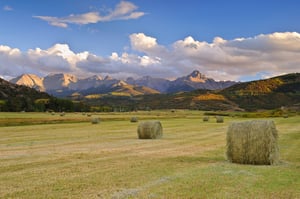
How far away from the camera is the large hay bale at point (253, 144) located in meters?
15.7

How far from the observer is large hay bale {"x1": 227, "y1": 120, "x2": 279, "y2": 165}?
15.7 m

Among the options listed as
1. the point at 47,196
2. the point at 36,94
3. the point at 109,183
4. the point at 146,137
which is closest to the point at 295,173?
the point at 109,183

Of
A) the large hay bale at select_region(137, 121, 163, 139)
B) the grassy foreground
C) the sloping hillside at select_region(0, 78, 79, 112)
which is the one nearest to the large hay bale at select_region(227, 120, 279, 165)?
the grassy foreground

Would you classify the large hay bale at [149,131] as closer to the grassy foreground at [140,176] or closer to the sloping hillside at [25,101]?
the grassy foreground at [140,176]

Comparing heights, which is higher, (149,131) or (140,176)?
(149,131)

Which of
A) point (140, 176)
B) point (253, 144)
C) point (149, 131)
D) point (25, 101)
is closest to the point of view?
point (140, 176)

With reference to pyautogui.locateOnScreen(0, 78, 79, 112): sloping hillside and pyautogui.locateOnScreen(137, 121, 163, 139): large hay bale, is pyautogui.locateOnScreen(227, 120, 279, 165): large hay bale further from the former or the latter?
pyautogui.locateOnScreen(0, 78, 79, 112): sloping hillside

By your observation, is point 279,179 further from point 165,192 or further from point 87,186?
point 87,186

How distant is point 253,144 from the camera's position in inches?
621

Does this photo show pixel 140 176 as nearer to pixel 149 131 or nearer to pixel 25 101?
pixel 149 131

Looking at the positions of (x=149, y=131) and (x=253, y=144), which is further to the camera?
(x=149, y=131)

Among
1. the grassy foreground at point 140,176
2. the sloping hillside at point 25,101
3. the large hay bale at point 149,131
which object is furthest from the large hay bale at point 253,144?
the sloping hillside at point 25,101

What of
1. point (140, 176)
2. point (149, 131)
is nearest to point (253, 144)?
point (140, 176)

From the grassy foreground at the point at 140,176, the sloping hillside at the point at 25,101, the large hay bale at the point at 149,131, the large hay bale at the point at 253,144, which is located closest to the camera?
the grassy foreground at the point at 140,176
